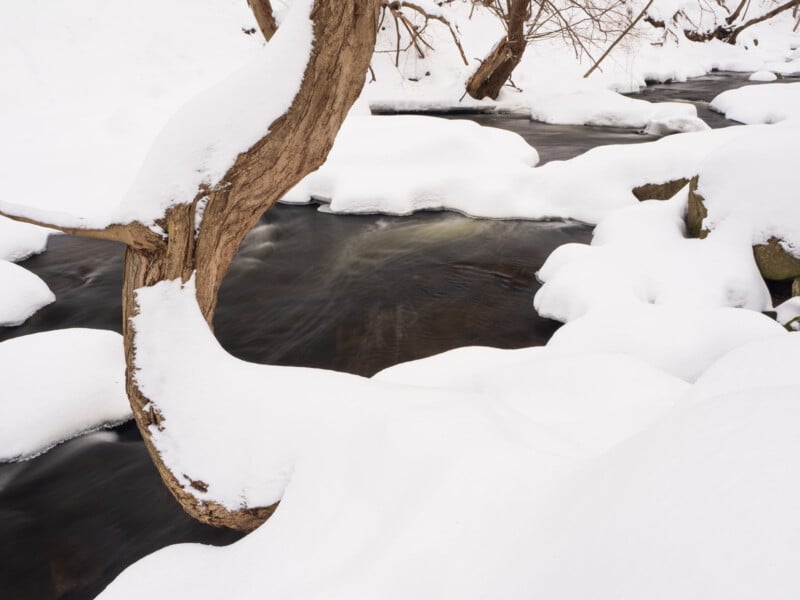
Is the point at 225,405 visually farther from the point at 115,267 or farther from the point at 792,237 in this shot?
the point at 115,267

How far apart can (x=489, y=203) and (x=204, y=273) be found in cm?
503

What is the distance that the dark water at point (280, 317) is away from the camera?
246cm

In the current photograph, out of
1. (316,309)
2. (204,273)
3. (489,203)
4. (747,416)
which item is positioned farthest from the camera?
(489,203)

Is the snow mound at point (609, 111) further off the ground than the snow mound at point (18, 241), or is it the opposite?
the snow mound at point (609, 111)

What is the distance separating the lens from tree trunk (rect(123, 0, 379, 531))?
5.20 feet

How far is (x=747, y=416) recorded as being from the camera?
0.91m

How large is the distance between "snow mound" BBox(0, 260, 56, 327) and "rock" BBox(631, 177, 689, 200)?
21.7 ft

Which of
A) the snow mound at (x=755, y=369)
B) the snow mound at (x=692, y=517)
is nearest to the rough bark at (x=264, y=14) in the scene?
the snow mound at (x=755, y=369)

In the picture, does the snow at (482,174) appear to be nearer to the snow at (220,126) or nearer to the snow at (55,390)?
the snow at (55,390)

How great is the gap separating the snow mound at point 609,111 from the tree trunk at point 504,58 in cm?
104

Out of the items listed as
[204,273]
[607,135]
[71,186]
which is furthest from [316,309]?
[607,135]

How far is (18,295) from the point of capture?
4.31 m

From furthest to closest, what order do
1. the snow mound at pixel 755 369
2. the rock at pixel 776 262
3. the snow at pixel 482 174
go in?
the snow at pixel 482 174, the rock at pixel 776 262, the snow mound at pixel 755 369

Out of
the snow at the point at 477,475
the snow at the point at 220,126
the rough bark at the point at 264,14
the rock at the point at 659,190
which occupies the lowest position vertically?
the rock at the point at 659,190
